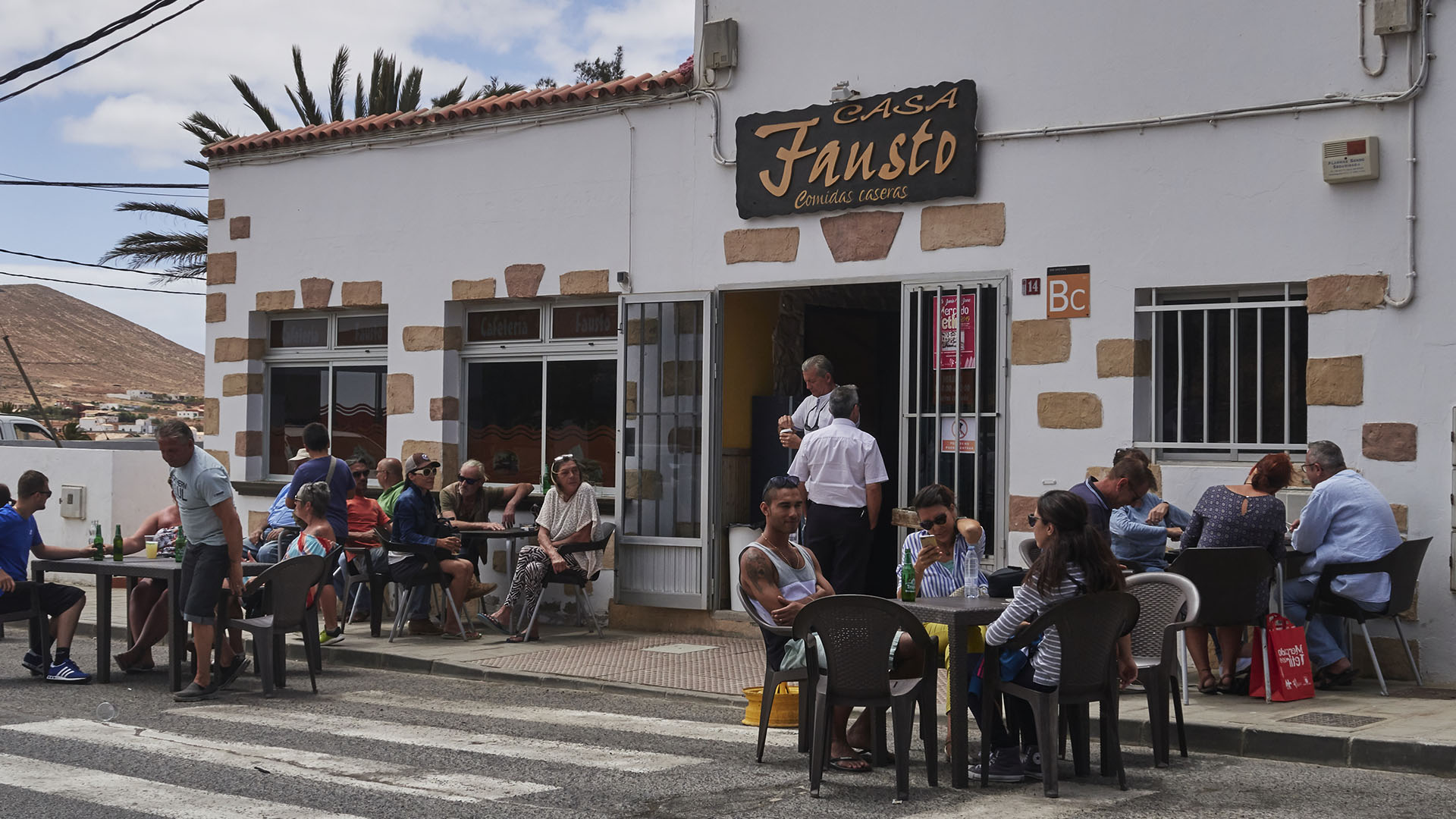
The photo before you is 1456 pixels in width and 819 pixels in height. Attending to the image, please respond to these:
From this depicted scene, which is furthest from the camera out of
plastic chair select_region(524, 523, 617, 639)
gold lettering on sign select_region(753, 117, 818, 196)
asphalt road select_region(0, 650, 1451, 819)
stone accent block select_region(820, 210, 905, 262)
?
plastic chair select_region(524, 523, 617, 639)

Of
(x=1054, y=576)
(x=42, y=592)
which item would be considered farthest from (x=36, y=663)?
(x=1054, y=576)

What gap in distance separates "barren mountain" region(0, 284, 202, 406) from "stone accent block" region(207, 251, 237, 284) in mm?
52194

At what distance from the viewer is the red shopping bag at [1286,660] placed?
312 inches

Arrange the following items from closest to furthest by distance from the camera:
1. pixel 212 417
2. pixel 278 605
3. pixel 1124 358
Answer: pixel 278 605 → pixel 1124 358 → pixel 212 417

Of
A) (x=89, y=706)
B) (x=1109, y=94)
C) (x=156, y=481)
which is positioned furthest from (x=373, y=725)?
(x=156, y=481)

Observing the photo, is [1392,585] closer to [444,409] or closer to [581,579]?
[581,579]

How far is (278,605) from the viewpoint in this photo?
8.69 meters

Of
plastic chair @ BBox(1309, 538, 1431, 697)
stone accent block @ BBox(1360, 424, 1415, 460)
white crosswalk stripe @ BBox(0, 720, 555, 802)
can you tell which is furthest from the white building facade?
white crosswalk stripe @ BBox(0, 720, 555, 802)

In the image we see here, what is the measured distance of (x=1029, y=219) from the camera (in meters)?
9.95

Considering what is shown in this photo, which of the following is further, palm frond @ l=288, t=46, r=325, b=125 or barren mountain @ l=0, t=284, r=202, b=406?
barren mountain @ l=0, t=284, r=202, b=406

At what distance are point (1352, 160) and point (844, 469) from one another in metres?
3.56

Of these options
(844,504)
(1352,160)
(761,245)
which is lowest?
(844,504)

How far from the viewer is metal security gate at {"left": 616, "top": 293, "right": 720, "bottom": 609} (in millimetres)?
11367

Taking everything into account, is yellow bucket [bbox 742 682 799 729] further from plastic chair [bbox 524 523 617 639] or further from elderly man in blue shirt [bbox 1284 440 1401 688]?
plastic chair [bbox 524 523 617 639]
